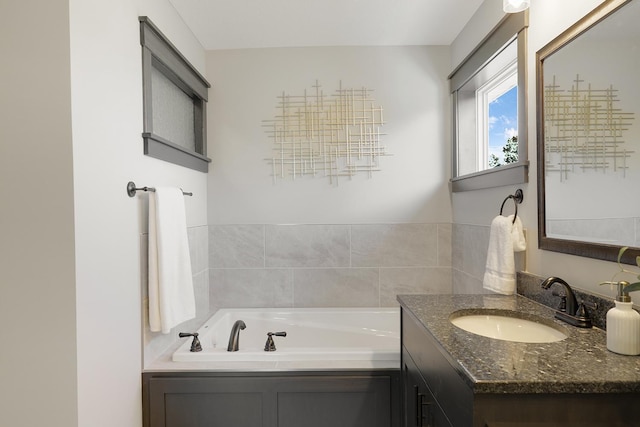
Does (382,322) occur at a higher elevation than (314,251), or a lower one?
lower

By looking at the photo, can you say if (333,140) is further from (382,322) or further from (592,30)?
(592,30)

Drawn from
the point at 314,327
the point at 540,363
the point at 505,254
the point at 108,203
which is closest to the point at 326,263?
the point at 314,327

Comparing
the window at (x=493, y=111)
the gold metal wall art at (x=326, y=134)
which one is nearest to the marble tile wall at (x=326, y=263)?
the gold metal wall art at (x=326, y=134)

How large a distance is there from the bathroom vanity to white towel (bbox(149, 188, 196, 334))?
4.08 feet

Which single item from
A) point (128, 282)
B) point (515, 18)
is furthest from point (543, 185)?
point (128, 282)

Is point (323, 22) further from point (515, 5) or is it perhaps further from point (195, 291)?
point (195, 291)

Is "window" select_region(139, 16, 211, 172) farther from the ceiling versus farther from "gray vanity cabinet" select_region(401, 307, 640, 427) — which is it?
"gray vanity cabinet" select_region(401, 307, 640, 427)

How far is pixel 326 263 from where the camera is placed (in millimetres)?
2734

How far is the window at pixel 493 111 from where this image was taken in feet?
5.76

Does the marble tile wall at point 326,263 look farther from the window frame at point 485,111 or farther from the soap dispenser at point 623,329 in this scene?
the soap dispenser at point 623,329

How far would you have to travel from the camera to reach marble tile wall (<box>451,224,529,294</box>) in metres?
2.22

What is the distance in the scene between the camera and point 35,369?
4.28ft

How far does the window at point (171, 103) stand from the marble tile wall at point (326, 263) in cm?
66

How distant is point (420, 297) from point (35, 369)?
4.80 ft
